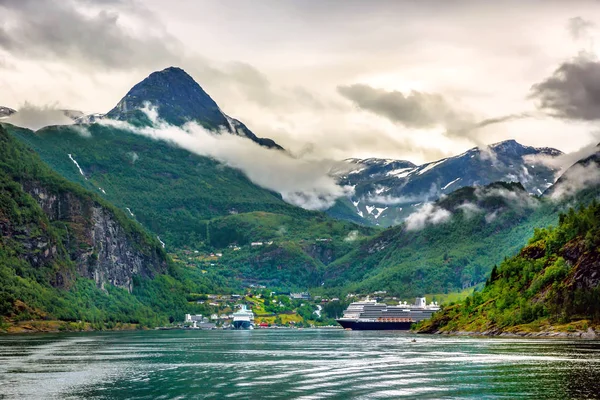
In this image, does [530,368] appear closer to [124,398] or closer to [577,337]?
[124,398]

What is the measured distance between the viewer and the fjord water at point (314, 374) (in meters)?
94.4

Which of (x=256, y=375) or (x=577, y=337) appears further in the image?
(x=577, y=337)

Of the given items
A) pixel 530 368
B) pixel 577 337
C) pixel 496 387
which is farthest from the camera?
pixel 577 337

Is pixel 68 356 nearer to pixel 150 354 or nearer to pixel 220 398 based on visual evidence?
pixel 150 354

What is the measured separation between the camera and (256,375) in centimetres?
11456

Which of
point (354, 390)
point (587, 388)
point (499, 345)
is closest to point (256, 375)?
point (354, 390)

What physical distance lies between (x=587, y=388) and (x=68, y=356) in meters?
96.7

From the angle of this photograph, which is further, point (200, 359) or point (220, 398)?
point (200, 359)

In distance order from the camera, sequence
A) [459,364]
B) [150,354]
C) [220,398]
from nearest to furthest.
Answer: [220,398] < [459,364] < [150,354]

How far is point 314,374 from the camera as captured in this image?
11312 centimetres

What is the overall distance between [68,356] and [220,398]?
232 feet

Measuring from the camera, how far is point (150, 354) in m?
163

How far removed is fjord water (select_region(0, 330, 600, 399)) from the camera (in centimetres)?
9438

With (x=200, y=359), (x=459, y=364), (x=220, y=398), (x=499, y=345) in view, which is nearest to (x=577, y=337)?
(x=499, y=345)
